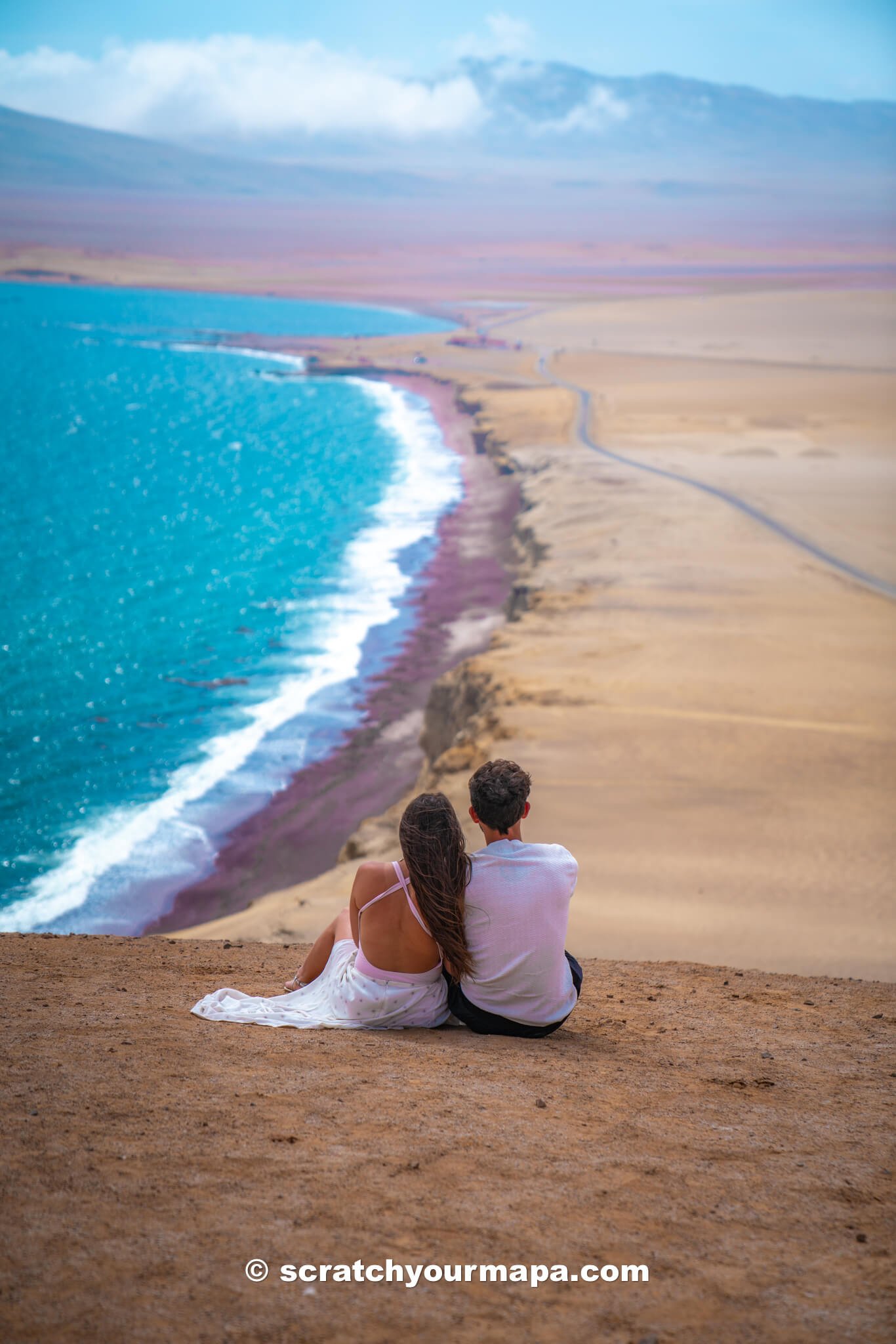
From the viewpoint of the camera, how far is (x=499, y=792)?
4516mm

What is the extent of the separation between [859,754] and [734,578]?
11.4 meters

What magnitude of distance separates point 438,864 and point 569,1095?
1.13 metres

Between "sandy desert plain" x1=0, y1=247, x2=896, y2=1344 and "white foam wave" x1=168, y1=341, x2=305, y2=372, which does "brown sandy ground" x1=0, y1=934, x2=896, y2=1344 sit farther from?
"white foam wave" x1=168, y1=341, x2=305, y2=372

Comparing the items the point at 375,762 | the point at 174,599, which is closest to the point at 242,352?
the point at 174,599

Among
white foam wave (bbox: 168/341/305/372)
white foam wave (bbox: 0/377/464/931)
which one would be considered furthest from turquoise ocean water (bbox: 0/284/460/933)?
white foam wave (bbox: 168/341/305/372)

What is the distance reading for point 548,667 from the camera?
1853 cm

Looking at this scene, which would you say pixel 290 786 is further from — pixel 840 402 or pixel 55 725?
pixel 840 402

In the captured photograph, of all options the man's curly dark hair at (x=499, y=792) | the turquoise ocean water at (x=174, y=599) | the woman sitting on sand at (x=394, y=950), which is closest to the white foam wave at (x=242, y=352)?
the turquoise ocean water at (x=174, y=599)

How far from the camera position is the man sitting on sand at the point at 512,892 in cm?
455

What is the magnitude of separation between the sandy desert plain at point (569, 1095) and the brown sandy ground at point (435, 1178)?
0.04 ft

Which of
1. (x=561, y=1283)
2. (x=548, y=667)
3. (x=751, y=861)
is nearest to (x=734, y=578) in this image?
(x=548, y=667)

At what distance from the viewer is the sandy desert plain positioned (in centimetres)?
301

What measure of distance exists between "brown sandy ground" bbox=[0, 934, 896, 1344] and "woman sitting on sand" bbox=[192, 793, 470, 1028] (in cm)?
15

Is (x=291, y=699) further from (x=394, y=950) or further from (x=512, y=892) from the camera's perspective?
(x=512, y=892)
